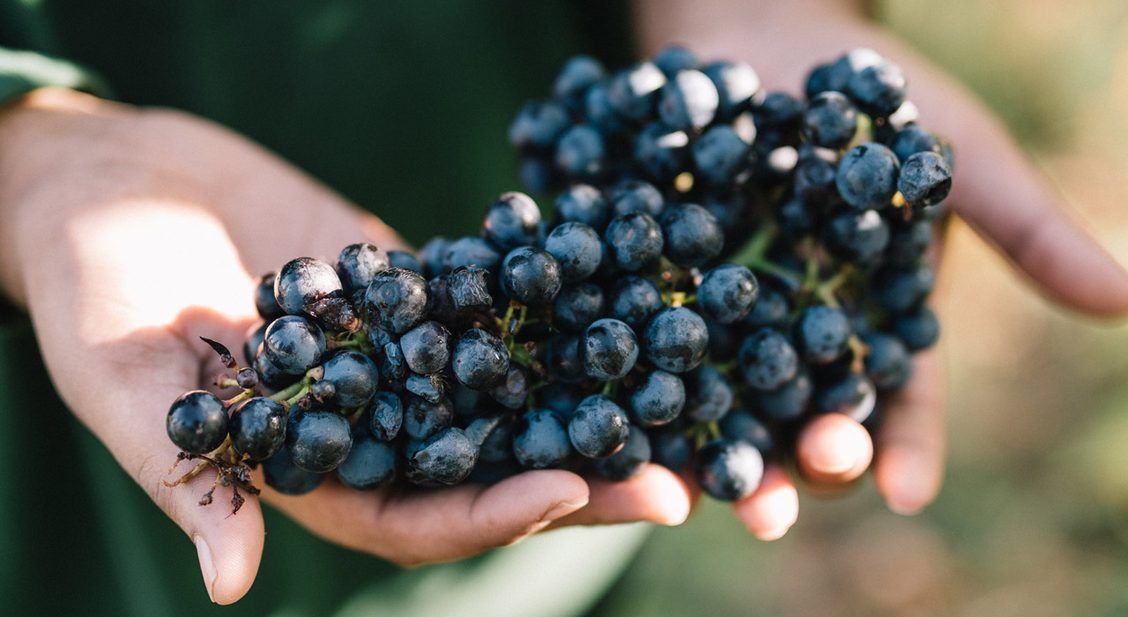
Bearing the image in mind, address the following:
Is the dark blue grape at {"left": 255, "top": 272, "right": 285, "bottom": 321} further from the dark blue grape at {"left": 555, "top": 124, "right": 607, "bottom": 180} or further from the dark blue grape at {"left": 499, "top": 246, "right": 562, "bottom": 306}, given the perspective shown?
the dark blue grape at {"left": 555, "top": 124, "right": 607, "bottom": 180}

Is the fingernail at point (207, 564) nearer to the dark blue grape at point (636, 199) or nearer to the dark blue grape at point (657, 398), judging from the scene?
the dark blue grape at point (657, 398)

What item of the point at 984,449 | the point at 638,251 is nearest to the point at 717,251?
the point at 638,251

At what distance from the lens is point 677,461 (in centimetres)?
170

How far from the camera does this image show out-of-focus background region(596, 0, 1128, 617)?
375 cm

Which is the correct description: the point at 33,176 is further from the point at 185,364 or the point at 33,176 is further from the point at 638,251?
the point at 638,251

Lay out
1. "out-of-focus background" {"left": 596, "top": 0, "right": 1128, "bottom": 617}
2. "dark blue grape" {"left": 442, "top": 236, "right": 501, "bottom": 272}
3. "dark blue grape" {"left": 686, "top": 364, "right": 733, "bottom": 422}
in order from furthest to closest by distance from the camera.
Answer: "out-of-focus background" {"left": 596, "top": 0, "right": 1128, "bottom": 617} → "dark blue grape" {"left": 686, "top": 364, "right": 733, "bottom": 422} → "dark blue grape" {"left": 442, "top": 236, "right": 501, "bottom": 272}

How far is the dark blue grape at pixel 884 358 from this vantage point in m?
1.84

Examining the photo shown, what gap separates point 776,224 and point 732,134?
24cm

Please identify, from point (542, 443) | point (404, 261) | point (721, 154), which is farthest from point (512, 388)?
point (721, 154)

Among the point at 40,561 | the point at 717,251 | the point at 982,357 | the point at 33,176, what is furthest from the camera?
the point at 982,357

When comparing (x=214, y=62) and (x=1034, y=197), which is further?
(x=214, y=62)

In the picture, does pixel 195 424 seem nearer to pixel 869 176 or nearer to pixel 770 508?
pixel 770 508

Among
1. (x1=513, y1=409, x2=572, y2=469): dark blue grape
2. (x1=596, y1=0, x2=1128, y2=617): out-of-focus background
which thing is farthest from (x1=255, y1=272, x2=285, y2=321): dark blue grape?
(x1=596, y1=0, x2=1128, y2=617): out-of-focus background

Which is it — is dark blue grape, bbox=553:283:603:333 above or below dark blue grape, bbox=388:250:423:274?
above
